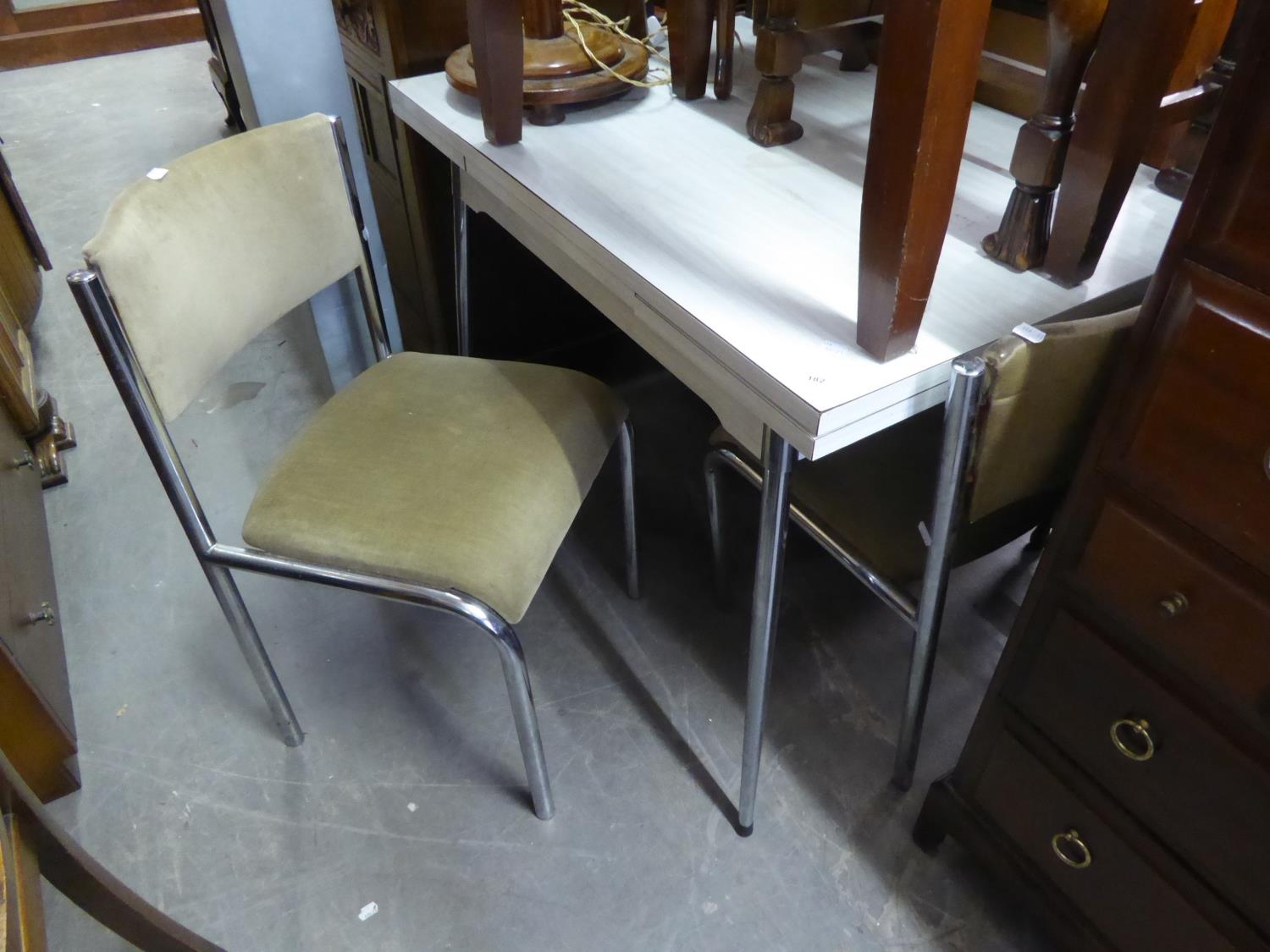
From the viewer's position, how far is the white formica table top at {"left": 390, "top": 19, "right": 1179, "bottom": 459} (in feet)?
2.15

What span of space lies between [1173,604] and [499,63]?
0.80 m

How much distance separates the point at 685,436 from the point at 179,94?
2988 mm

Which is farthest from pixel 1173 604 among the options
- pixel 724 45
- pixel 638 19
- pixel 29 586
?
pixel 29 586

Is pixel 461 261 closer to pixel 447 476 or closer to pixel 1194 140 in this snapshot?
pixel 447 476

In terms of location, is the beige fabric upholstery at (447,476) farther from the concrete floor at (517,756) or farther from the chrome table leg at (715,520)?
the concrete floor at (517,756)

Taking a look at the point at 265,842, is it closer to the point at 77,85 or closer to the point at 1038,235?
the point at 1038,235

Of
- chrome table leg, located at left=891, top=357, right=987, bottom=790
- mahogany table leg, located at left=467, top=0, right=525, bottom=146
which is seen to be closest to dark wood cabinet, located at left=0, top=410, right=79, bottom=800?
mahogany table leg, located at left=467, top=0, right=525, bottom=146

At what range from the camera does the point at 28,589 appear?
1.16m

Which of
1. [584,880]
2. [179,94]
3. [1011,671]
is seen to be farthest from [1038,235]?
[179,94]

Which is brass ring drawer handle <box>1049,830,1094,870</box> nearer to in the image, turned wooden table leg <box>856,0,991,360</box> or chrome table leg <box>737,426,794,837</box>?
chrome table leg <box>737,426,794,837</box>

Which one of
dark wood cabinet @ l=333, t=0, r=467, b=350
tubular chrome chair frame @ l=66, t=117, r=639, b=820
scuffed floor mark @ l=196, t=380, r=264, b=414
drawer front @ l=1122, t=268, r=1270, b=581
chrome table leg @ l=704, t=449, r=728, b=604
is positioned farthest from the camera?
scuffed floor mark @ l=196, t=380, r=264, b=414

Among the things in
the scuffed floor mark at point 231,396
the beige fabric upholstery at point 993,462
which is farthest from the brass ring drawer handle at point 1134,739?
the scuffed floor mark at point 231,396

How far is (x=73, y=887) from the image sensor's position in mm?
677

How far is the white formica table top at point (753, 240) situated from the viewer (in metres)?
0.66
